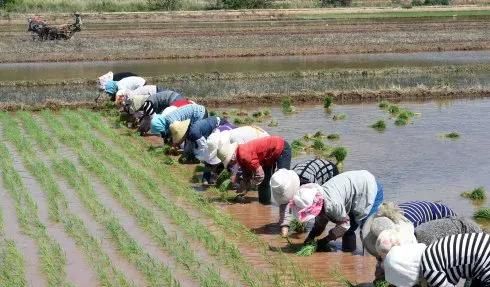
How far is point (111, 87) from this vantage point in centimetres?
1725

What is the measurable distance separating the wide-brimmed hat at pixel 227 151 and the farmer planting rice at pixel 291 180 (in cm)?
143

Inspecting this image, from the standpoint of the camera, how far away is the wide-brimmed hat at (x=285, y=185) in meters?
7.97

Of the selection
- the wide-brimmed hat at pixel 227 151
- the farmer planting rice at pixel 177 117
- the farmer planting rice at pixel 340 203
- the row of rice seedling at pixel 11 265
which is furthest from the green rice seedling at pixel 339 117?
the row of rice seedling at pixel 11 265

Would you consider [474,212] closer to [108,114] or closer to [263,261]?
[263,261]

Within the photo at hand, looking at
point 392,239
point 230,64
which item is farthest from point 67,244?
point 230,64

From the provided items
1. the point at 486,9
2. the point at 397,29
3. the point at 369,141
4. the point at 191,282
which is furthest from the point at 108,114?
the point at 486,9

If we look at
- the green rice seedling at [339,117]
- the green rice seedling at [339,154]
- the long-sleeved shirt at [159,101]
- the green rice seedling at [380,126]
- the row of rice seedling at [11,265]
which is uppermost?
the long-sleeved shirt at [159,101]

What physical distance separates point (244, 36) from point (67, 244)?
25.0 metres

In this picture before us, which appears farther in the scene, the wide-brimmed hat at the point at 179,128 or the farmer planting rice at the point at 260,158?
the wide-brimmed hat at the point at 179,128

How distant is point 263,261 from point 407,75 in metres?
16.7

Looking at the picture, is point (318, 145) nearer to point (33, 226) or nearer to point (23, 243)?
point (33, 226)

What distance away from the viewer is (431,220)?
7129 millimetres

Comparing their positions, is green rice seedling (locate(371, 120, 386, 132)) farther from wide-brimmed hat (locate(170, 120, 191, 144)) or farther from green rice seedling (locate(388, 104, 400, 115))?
wide-brimmed hat (locate(170, 120, 191, 144))

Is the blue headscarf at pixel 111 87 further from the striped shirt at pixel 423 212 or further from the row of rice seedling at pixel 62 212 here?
the striped shirt at pixel 423 212
